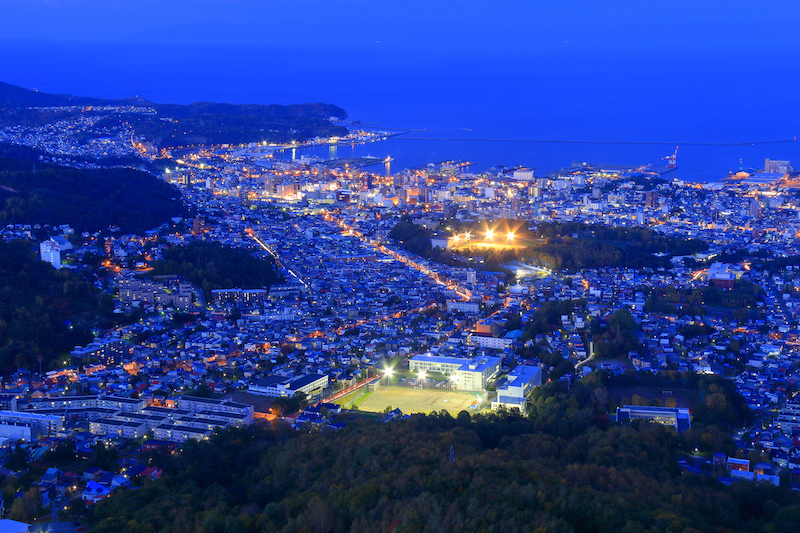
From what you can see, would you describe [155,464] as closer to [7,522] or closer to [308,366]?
[7,522]

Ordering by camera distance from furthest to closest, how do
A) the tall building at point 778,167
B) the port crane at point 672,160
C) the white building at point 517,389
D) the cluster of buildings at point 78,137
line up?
the port crane at point 672,160 < the cluster of buildings at point 78,137 < the tall building at point 778,167 < the white building at point 517,389

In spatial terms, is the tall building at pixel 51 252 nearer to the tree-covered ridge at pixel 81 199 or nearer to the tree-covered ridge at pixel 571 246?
the tree-covered ridge at pixel 81 199

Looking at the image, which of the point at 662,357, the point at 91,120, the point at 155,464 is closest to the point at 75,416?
the point at 155,464

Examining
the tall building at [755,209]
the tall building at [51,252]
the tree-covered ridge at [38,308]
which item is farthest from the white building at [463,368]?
the tall building at [755,209]

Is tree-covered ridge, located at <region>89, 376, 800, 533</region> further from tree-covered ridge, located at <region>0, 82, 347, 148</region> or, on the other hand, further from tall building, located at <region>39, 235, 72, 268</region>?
tree-covered ridge, located at <region>0, 82, 347, 148</region>

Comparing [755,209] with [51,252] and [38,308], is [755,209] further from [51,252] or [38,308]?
[38,308]

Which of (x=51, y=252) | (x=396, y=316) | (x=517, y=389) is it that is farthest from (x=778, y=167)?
(x=51, y=252)
